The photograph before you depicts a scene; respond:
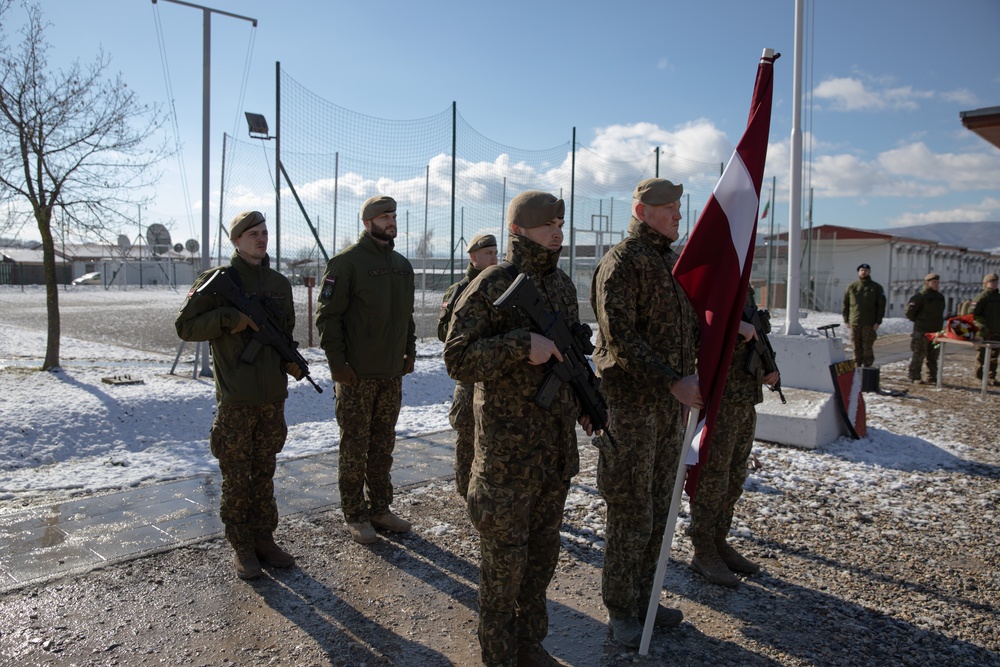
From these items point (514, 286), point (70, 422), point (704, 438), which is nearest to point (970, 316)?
point (704, 438)

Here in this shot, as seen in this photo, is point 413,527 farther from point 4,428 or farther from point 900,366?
point 900,366

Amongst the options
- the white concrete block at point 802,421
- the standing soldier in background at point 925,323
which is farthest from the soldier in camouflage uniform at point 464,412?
the standing soldier in background at point 925,323

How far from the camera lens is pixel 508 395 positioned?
2676 millimetres

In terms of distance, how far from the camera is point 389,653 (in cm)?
300

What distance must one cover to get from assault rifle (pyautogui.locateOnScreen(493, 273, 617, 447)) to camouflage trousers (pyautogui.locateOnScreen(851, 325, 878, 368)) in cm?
999

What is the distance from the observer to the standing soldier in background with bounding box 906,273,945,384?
1128cm

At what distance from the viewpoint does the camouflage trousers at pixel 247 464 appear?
3734 mm

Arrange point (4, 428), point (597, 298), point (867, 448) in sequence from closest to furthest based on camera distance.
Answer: point (597, 298) < point (4, 428) < point (867, 448)

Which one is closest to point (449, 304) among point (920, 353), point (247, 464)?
point (247, 464)

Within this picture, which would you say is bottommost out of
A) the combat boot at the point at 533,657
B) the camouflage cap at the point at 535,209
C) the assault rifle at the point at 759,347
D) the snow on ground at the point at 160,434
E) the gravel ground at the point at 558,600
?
the gravel ground at the point at 558,600

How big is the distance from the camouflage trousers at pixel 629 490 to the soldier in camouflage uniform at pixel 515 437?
43 cm

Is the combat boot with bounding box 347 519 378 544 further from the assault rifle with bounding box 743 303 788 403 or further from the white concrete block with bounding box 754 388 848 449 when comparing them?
the white concrete block with bounding box 754 388 848 449

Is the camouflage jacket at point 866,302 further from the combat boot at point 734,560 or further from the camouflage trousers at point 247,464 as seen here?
the camouflage trousers at point 247,464

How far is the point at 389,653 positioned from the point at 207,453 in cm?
365
